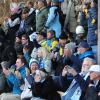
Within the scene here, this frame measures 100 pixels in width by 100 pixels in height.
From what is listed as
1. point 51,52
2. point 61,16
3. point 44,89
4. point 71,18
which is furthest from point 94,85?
point 61,16

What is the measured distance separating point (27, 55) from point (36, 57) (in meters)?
0.87

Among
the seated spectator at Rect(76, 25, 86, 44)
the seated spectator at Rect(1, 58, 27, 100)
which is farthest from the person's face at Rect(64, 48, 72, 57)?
the seated spectator at Rect(1, 58, 27, 100)

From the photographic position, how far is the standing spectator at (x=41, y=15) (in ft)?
51.3

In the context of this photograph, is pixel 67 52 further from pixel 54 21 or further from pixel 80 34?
pixel 54 21

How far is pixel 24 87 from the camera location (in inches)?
502

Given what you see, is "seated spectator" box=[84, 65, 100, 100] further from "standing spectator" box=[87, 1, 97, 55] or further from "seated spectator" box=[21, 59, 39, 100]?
"standing spectator" box=[87, 1, 97, 55]

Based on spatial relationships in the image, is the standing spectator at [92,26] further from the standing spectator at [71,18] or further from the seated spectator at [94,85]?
the seated spectator at [94,85]

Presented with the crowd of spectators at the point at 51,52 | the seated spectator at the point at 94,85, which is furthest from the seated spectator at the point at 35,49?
the seated spectator at the point at 94,85

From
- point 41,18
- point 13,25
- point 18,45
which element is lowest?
point 18,45

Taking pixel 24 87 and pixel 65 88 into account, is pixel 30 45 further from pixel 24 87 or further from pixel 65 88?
pixel 65 88

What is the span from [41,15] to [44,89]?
182 inches

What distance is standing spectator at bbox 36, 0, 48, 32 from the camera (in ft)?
51.3

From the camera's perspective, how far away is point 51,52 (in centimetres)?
1355

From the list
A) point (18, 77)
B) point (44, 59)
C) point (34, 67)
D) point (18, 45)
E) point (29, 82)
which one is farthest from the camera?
point (18, 45)
